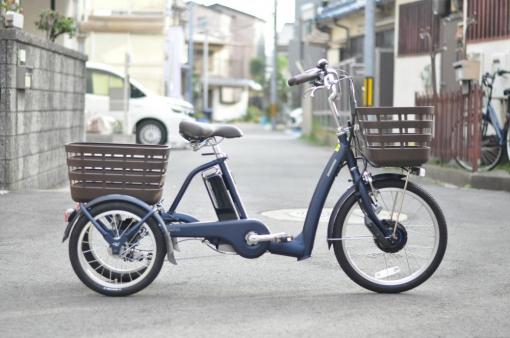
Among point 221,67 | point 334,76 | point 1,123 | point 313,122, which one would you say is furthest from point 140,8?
point 221,67

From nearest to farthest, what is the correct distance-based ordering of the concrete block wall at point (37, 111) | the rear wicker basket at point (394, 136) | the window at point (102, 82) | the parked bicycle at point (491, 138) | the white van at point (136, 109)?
the rear wicker basket at point (394, 136) < the concrete block wall at point (37, 111) < the parked bicycle at point (491, 138) < the white van at point (136, 109) < the window at point (102, 82)

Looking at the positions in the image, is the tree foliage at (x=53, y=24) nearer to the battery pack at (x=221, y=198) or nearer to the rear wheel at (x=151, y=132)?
the rear wheel at (x=151, y=132)

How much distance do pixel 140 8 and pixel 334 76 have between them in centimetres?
2981

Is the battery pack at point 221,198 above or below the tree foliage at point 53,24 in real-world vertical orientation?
below

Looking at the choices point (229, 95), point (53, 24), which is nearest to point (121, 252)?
point (53, 24)

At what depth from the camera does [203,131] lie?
5.29 meters

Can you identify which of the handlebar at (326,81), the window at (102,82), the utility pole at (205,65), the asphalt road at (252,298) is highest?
the utility pole at (205,65)

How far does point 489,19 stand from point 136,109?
8.99m

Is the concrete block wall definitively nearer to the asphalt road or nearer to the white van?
the asphalt road

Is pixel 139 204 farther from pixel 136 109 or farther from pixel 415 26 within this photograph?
pixel 415 26

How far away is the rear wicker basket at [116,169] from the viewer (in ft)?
17.3

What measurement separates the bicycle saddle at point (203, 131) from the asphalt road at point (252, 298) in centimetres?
87

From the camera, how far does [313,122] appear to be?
31812 millimetres

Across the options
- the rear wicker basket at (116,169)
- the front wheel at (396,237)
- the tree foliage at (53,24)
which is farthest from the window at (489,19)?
the rear wicker basket at (116,169)
